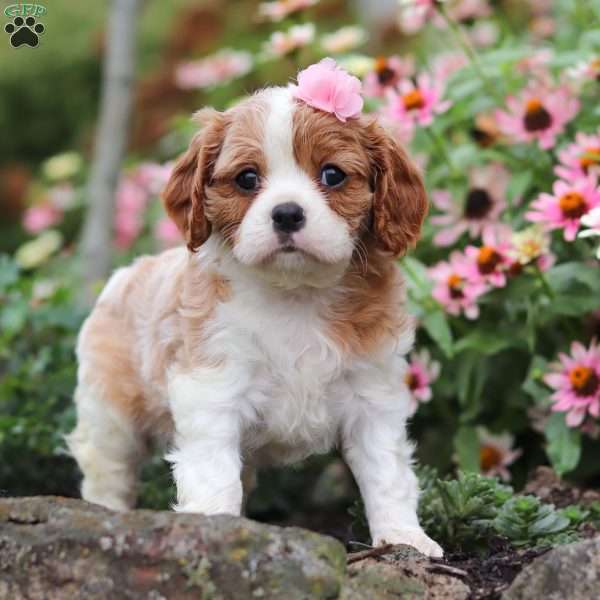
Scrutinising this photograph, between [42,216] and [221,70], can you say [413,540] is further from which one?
[42,216]

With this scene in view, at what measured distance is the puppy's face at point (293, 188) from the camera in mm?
3639

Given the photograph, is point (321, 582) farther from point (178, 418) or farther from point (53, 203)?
point (53, 203)

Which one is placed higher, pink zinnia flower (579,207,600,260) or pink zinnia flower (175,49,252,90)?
pink zinnia flower (175,49,252,90)

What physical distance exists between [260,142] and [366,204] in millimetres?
410

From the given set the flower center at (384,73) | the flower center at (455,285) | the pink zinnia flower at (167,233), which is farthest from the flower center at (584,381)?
the pink zinnia flower at (167,233)

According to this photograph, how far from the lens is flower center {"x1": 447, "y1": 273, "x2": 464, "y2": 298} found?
16.7ft

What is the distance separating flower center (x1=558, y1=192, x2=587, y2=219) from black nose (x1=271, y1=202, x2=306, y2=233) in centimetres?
151

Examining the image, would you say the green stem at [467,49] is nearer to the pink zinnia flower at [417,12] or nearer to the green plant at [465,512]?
the pink zinnia flower at [417,12]

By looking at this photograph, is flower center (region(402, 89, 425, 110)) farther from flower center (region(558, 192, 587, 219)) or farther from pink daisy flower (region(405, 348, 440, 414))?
pink daisy flower (region(405, 348, 440, 414))

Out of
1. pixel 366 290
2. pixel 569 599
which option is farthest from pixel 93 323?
pixel 569 599

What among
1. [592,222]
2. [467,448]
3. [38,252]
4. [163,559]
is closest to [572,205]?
[592,222]

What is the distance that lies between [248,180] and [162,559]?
1.22 meters

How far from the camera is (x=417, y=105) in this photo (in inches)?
208

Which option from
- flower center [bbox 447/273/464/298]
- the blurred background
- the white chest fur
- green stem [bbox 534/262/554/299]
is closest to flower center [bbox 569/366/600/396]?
the blurred background
